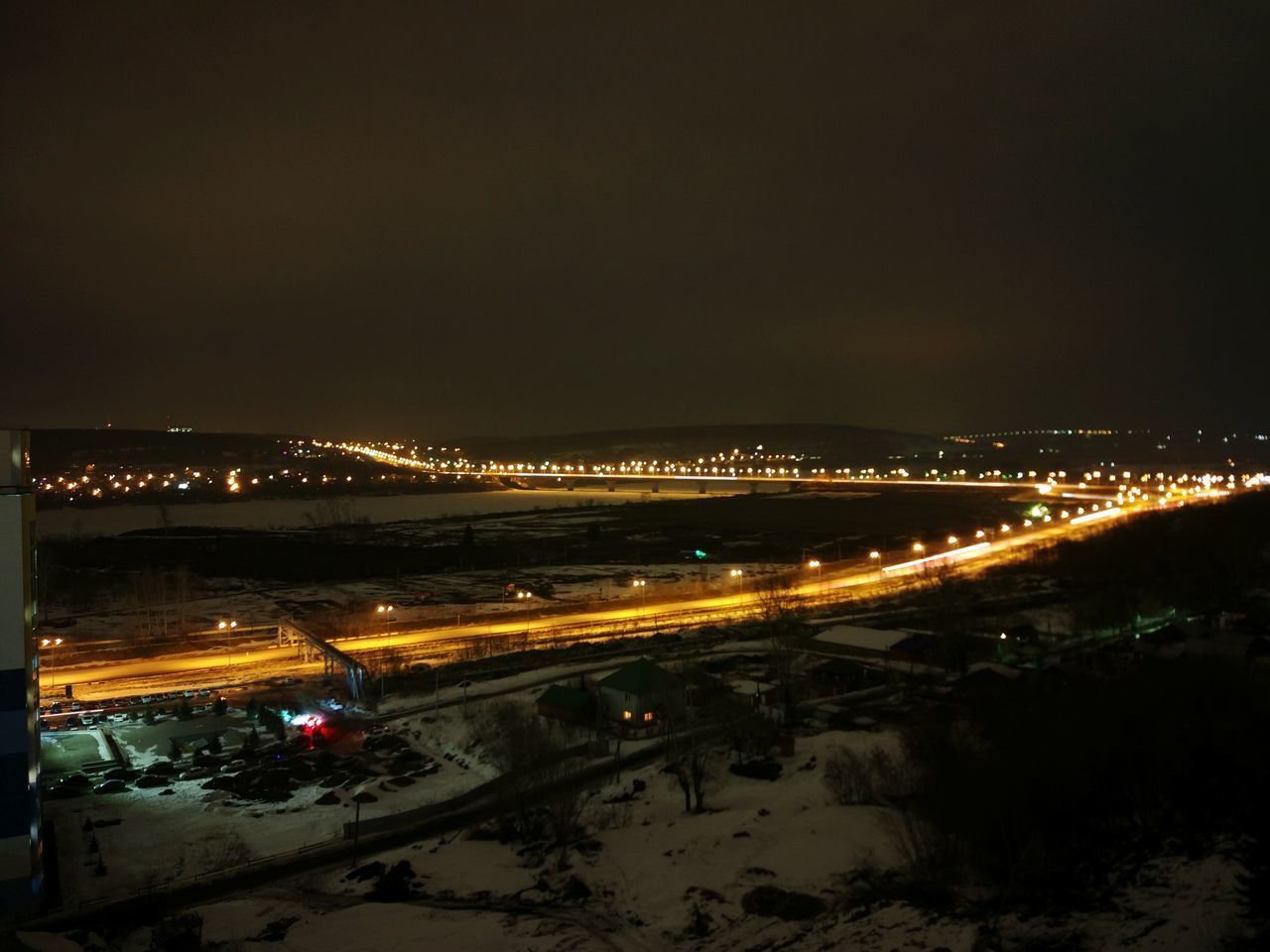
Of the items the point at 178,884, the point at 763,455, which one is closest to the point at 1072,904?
the point at 178,884

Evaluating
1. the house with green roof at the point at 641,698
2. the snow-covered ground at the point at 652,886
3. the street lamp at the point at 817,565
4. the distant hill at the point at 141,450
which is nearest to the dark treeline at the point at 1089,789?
the snow-covered ground at the point at 652,886

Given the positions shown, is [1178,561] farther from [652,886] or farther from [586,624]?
[652,886]

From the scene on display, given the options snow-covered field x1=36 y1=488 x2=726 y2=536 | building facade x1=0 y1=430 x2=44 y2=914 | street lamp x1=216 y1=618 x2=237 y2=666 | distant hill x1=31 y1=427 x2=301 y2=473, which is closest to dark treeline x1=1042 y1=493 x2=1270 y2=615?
street lamp x1=216 y1=618 x2=237 y2=666

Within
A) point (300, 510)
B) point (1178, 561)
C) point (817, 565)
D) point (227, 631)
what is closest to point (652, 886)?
point (227, 631)

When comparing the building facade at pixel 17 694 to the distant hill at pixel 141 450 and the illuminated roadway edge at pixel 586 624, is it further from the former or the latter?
the distant hill at pixel 141 450

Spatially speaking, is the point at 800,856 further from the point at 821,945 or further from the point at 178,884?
the point at 178,884

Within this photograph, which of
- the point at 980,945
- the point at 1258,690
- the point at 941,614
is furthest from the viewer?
the point at 941,614

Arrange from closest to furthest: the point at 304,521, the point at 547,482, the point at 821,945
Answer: the point at 821,945, the point at 304,521, the point at 547,482

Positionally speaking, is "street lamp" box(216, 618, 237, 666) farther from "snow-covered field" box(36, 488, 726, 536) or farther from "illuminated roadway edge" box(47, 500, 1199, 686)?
"snow-covered field" box(36, 488, 726, 536)
